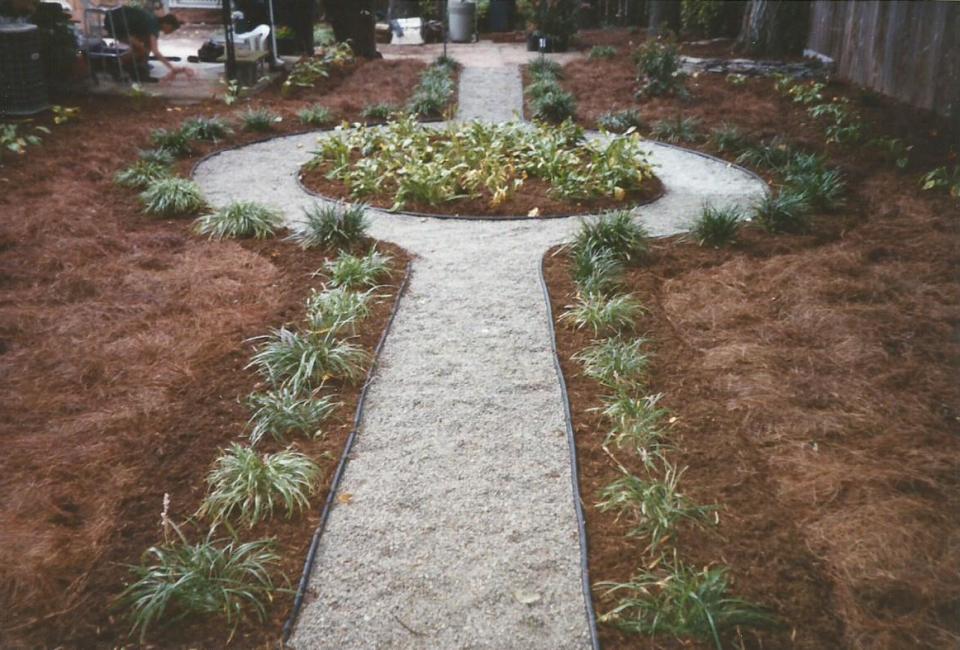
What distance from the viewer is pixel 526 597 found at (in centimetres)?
268

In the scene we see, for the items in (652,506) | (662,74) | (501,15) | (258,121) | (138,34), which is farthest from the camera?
(501,15)

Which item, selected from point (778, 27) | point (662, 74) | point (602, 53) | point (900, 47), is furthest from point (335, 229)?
point (602, 53)

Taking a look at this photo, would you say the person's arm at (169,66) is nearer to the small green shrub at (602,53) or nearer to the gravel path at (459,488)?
the small green shrub at (602,53)

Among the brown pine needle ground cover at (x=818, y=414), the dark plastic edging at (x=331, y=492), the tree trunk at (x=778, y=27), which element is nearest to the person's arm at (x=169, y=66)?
the brown pine needle ground cover at (x=818, y=414)

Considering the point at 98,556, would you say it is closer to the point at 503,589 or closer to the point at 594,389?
the point at 503,589

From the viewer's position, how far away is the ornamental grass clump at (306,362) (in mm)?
3943

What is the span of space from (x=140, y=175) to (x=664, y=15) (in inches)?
511

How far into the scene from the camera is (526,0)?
60.1ft

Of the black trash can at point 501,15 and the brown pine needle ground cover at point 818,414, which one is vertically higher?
the black trash can at point 501,15

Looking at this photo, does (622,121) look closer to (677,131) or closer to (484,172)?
(677,131)

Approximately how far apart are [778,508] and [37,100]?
30.1ft

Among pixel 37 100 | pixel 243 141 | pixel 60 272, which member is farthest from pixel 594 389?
pixel 37 100

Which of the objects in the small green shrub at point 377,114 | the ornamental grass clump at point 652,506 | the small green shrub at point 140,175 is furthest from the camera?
the small green shrub at point 377,114

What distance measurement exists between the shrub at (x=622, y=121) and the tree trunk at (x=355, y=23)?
251 inches
